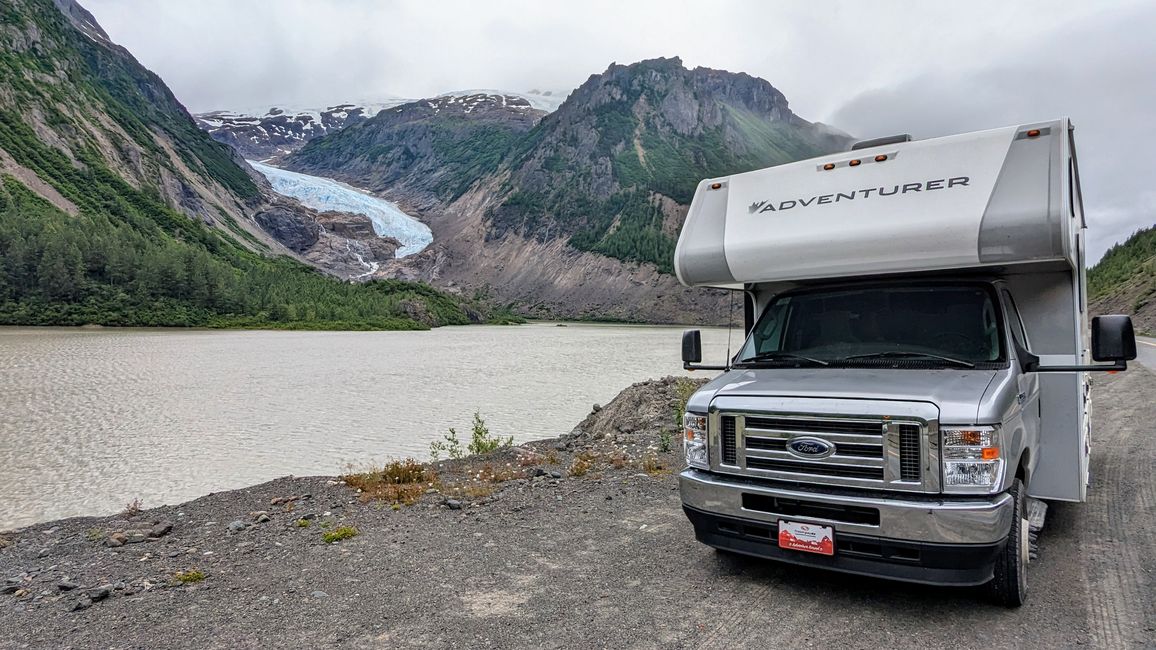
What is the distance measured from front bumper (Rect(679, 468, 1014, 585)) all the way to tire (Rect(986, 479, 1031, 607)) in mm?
257

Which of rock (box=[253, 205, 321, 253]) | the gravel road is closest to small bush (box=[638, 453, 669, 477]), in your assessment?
the gravel road

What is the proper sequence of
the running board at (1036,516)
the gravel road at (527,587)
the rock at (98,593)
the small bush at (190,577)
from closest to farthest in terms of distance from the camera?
the gravel road at (527,587) < the running board at (1036,516) < the rock at (98,593) < the small bush at (190,577)

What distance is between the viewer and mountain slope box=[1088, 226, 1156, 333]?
4831 centimetres

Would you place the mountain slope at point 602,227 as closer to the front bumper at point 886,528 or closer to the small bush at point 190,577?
the small bush at point 190,577

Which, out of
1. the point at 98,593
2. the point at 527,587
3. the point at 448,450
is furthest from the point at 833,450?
the point at 448,450

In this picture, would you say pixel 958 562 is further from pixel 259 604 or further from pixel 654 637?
pixel 259 604

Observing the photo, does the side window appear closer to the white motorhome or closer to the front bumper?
the white motorhome

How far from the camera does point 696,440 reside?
16.6ft

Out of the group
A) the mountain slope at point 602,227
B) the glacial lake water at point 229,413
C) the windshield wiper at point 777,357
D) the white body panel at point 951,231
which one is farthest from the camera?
the mountain slope at point 602,227

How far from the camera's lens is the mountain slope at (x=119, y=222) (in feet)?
264

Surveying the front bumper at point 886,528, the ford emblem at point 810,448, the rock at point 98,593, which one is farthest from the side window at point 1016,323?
the rock at point 98,593

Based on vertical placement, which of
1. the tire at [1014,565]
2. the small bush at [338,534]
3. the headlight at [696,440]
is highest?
the headlight at [696,440]

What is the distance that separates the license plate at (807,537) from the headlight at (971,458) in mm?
795

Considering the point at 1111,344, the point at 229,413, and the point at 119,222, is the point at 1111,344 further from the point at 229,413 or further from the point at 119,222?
the point at 119,222
